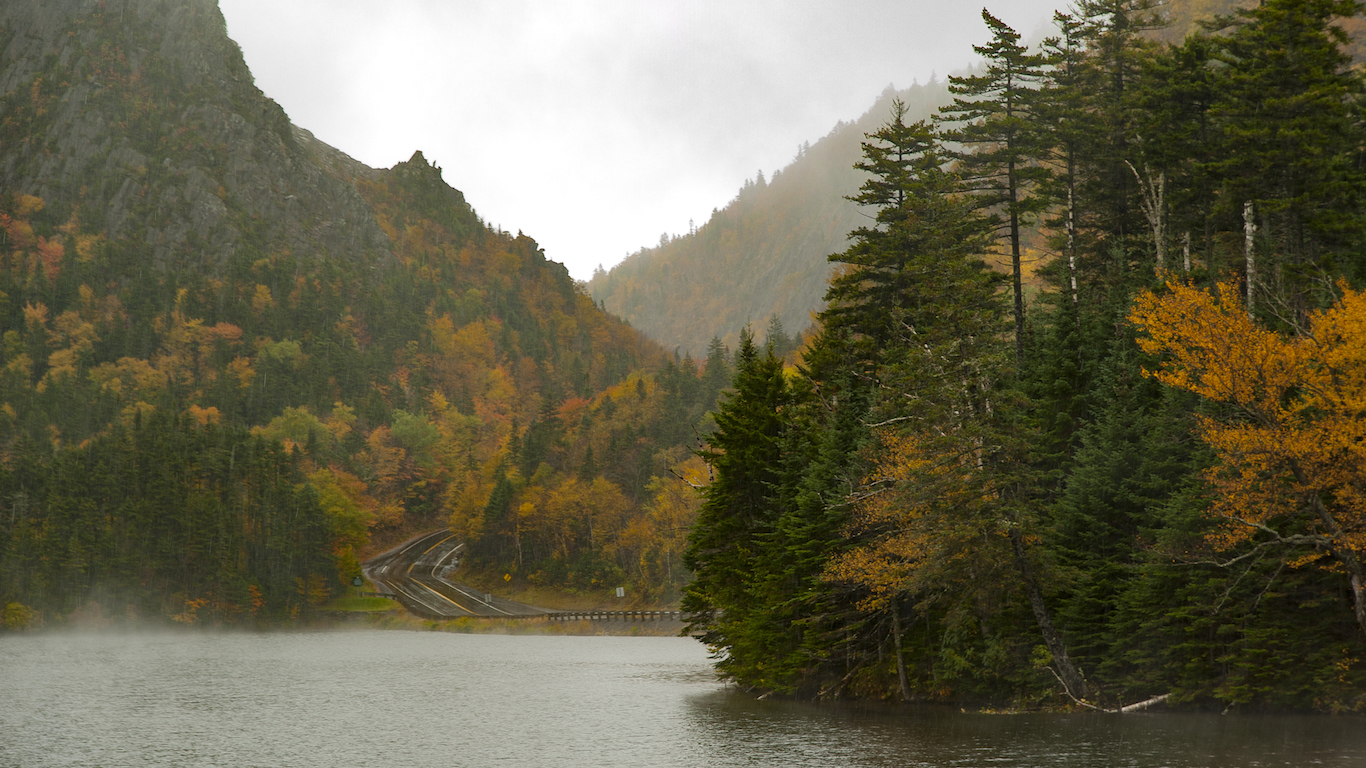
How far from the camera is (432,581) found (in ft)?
509

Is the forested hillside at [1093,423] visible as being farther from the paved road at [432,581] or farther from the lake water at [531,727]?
the paved road at [432,581]

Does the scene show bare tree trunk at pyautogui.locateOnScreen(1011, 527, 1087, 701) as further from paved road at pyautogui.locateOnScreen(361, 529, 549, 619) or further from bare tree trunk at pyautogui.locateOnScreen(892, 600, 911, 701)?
paved road at pyautogui.locateOnScreen(361, 529, 549, 619)

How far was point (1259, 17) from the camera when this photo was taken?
47.8 metres

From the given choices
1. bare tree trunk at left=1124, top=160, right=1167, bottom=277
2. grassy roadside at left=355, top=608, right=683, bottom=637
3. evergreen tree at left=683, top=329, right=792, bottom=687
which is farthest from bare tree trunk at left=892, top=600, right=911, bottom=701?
grassy roadside at left=355, top=608, right=683, bottom=637

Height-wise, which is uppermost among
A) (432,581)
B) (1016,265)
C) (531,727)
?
(1016,265)

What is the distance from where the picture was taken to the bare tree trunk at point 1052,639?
135 ft

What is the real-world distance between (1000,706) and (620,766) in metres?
19.4

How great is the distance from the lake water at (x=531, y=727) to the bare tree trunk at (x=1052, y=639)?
1487 millimetres

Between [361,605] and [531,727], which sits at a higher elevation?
[531,727]

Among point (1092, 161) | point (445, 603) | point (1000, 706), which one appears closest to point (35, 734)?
point (1000, 706)

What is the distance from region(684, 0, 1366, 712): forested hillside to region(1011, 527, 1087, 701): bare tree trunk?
5.3 inches

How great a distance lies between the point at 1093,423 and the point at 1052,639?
11.4 metres

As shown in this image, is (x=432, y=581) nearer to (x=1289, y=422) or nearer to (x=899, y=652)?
(x=899, y=652)

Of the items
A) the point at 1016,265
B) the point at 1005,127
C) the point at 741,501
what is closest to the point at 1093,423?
the point at 1016,265
